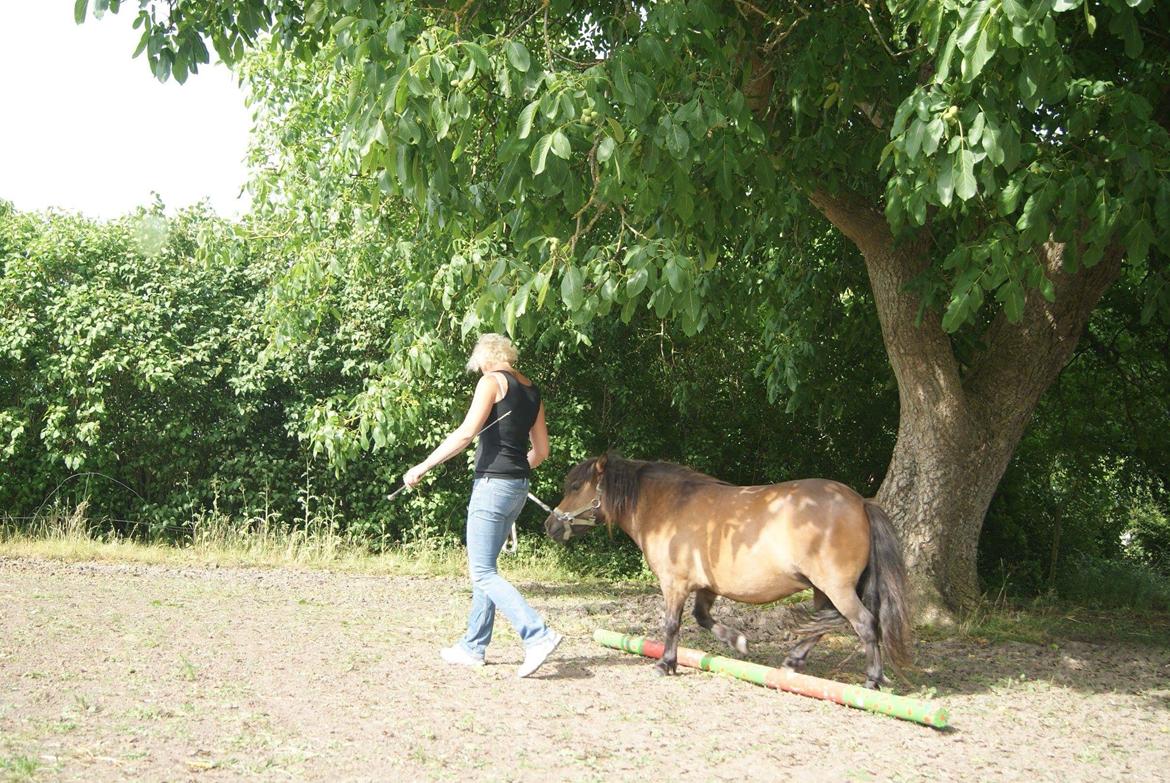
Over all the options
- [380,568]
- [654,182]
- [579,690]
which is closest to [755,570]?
[579,690]

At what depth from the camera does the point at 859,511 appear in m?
6.14

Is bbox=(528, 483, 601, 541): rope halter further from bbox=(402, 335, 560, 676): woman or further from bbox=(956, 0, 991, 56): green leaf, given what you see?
bbox=(956, 0, 991, 56): green leaf

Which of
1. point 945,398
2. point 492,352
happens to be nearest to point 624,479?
point 492,352

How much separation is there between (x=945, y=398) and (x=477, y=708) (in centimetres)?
490

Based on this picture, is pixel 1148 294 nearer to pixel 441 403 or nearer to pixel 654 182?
pixel 654 182

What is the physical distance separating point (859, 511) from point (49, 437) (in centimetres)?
894

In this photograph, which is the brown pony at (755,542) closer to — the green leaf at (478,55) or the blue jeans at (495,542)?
the blue jeans at (495,542)

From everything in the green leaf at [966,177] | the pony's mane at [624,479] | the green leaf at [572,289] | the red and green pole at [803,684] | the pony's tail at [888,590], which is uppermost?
the green leaf at [966,177]

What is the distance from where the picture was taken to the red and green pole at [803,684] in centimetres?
547

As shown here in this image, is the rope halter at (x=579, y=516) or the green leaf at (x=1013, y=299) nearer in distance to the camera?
the green leaf at (x=1013, y=299)

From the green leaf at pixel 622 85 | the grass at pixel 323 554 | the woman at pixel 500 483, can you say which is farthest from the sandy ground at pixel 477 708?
the green leaf at pixel 622 85

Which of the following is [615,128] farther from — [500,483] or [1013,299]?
[1013,299]

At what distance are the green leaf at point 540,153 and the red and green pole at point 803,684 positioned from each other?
3216 millimetres

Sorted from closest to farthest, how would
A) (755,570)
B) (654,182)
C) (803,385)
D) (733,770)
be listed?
(733,770), (654,182), (755,570), (803,385)
